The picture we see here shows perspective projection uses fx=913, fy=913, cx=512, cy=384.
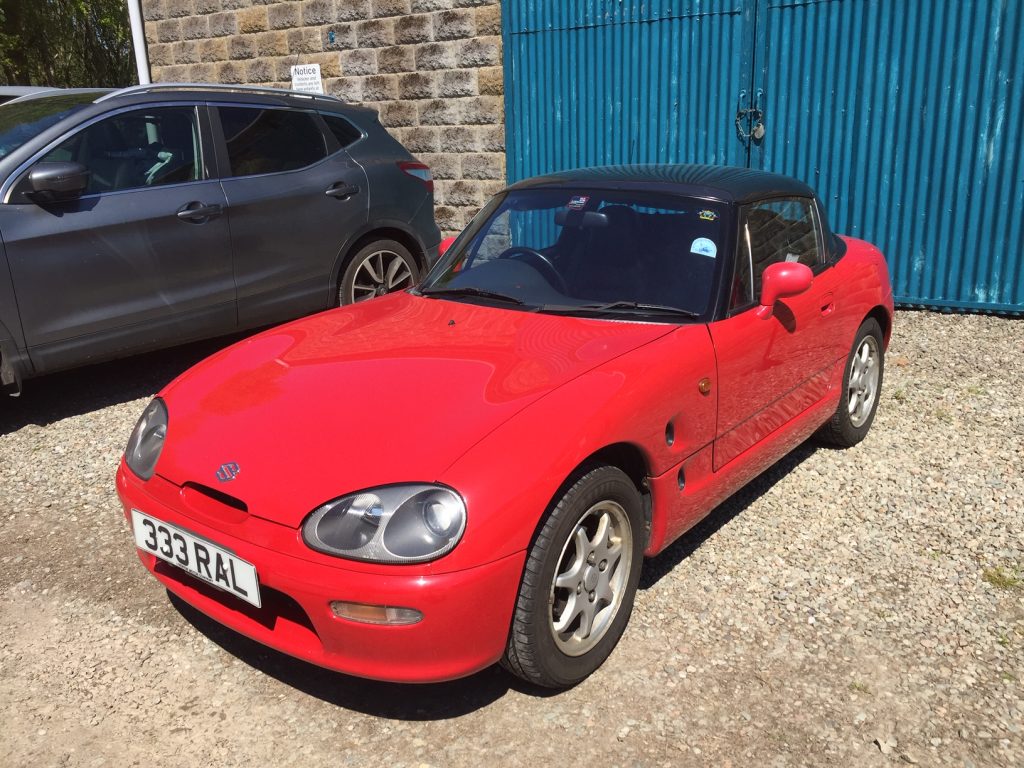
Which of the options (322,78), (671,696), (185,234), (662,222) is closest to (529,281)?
(662,222)

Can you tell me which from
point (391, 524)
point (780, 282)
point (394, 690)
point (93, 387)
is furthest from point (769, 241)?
point (93, 387)

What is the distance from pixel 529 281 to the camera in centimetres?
370

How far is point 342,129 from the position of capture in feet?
21.3

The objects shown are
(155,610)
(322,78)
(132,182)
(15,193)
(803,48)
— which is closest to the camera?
(155,610)

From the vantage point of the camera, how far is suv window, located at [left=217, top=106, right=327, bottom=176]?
19.2ft

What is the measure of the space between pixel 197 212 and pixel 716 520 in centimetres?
359

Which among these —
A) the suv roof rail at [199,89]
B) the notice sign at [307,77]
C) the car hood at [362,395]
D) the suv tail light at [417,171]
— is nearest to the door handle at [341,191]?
the suv tail light at [417,171]

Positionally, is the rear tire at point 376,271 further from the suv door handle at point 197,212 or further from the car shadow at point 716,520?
the car shadow at point 716,520

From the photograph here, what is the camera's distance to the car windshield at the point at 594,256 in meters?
3.46

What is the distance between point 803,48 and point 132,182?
209 inches

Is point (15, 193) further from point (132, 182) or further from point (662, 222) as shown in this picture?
point (662, 222)

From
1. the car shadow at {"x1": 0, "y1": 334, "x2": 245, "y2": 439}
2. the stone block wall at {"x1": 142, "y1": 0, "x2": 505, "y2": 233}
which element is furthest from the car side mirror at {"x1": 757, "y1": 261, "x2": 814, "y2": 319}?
the stone block wall at {"x1": 142, "y1": 0, "x2": 505, "y2": 233}

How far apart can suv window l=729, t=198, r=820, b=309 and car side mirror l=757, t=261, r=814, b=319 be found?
0.20 ft

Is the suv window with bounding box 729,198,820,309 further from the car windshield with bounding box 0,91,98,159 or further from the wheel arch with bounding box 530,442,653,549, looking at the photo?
the car windshield with bounding box 0,91,98,159
